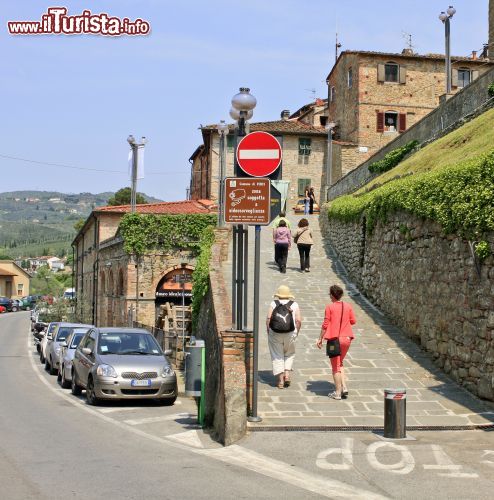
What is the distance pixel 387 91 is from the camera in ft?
168

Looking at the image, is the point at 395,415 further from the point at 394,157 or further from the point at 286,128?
the point at 286,128

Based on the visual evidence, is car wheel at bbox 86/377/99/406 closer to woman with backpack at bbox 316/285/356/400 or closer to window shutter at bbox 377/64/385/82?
woman with backpack at bbox 316/285/356/400

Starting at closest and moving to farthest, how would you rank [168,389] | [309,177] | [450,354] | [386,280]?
[450,354] < [168,389] < [386,280] < [309,177]

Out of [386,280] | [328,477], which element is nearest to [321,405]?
[328,477]

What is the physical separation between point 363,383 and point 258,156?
13.7 feet

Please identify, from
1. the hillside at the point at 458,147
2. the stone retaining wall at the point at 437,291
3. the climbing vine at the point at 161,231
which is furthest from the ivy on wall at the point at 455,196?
the climbing vine at the point at 161,231

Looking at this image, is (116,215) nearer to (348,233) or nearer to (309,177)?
(309,177)

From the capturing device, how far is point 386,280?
16656 millimetres

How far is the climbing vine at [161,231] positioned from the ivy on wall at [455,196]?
1714 centimetres

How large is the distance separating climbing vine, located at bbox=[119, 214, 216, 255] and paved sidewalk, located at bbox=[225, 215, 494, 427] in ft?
49.5

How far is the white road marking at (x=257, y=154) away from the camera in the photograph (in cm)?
1048

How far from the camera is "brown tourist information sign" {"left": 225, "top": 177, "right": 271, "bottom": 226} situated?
10445 mm

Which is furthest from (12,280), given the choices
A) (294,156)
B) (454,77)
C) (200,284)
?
(200,284)

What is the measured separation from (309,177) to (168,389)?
3962 centimetres
